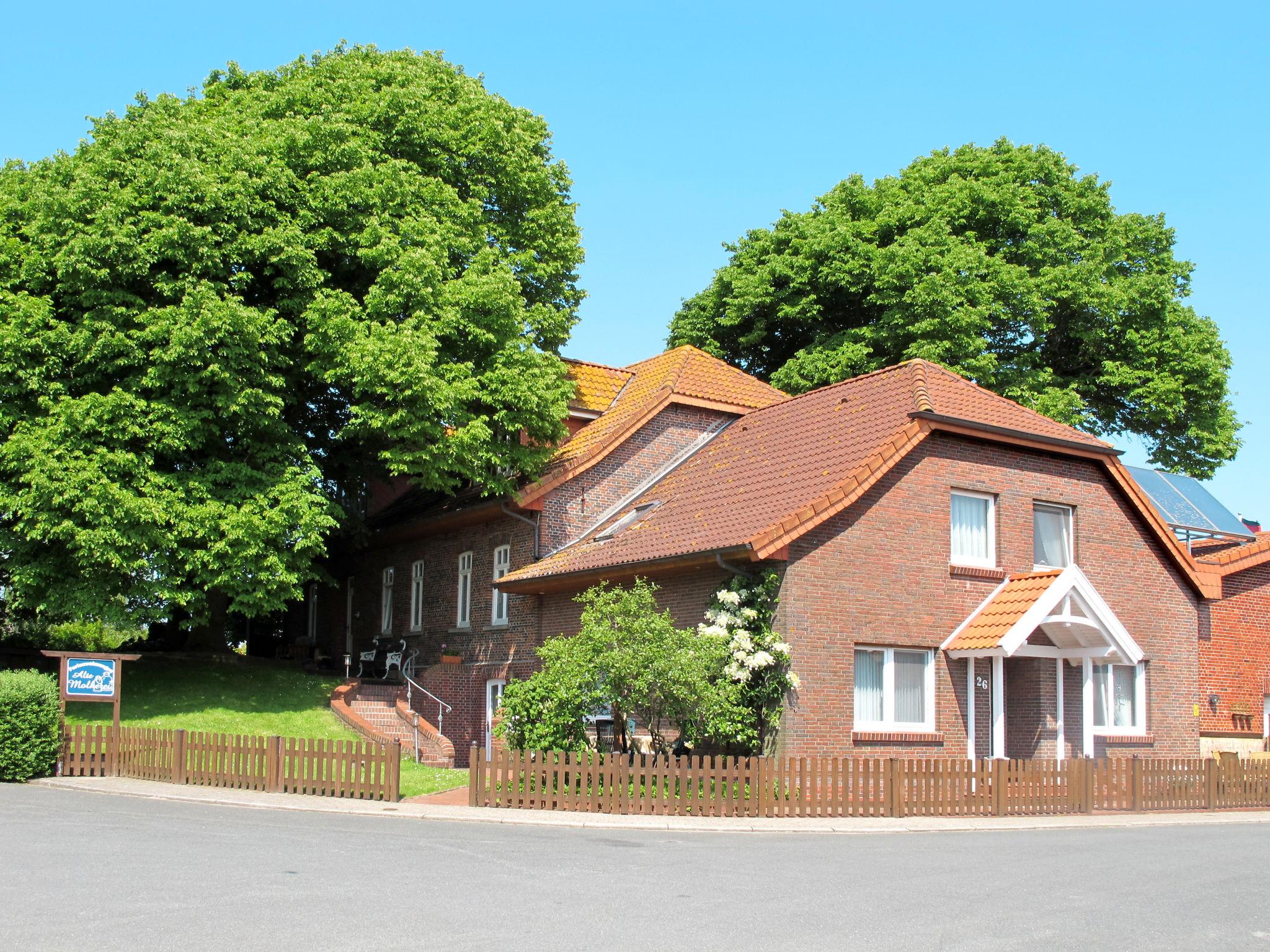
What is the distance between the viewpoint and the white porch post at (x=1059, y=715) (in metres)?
22.0

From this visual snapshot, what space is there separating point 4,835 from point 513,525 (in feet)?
46.3

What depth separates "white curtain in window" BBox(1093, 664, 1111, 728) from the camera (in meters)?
23.2

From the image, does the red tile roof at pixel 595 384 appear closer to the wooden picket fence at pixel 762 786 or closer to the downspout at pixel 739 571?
the downspout at pixel 739 571

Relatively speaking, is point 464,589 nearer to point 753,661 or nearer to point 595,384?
point 595,384

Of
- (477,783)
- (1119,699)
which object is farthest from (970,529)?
(477,783)

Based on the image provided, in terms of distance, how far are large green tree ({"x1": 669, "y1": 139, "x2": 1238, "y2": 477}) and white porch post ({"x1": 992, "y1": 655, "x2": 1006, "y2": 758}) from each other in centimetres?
1415

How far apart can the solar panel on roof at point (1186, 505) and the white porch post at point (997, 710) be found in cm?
716

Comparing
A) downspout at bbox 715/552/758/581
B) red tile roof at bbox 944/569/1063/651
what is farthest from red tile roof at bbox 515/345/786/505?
red tile roof at bbox 944/569/1063/651

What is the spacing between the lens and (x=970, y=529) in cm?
2225

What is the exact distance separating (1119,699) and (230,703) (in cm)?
1768

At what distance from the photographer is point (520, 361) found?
25359mm

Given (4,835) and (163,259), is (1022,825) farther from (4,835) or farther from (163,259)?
(163,259)

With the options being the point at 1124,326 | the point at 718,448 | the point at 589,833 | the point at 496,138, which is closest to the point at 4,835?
the point at 589,833

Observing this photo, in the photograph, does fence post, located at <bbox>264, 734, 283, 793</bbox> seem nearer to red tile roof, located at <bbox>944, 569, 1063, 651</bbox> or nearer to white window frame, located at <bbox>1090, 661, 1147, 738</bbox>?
red tile roof, located at <bbox>944, 569, 1063, 651</bbox>
